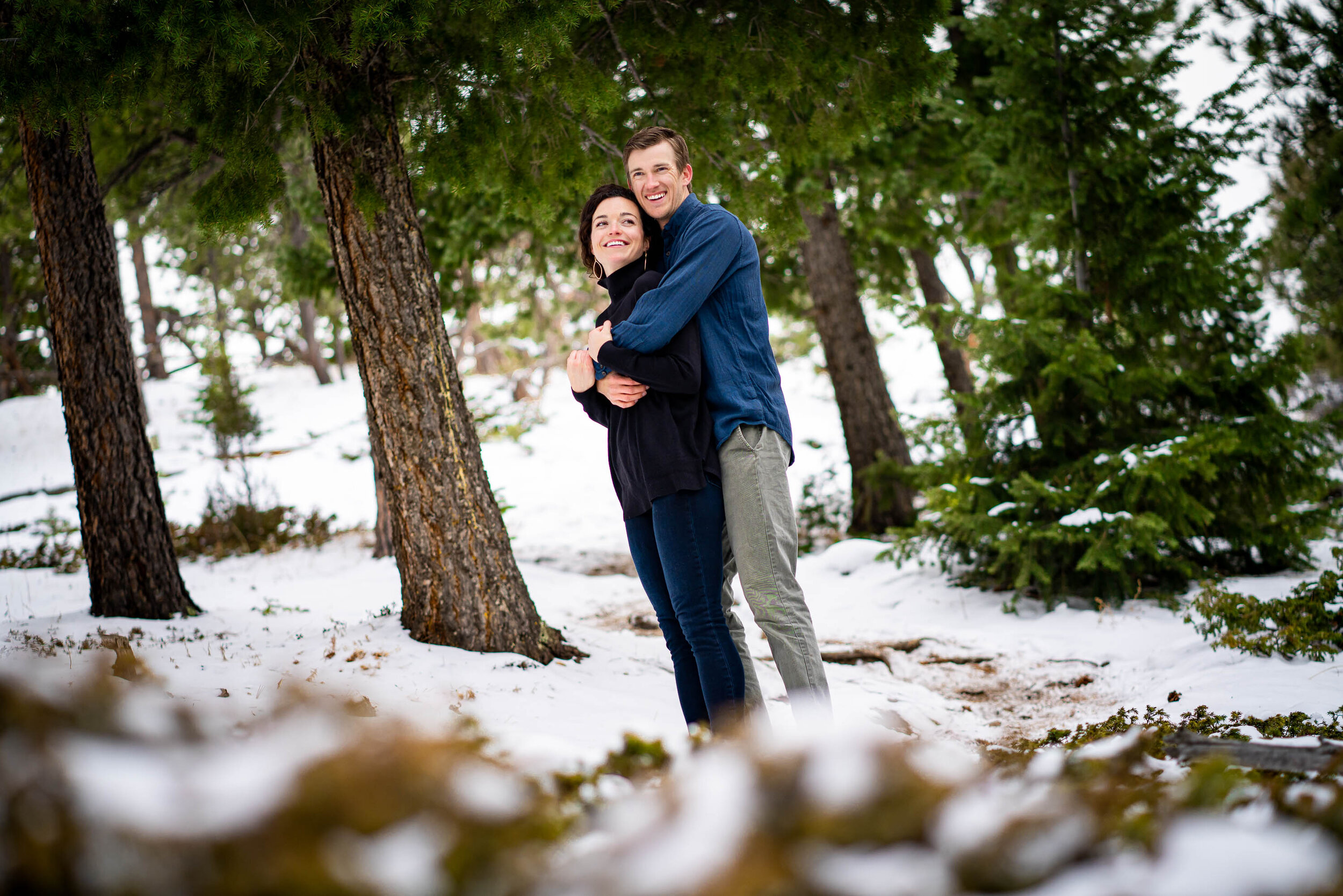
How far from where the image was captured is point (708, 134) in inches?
167

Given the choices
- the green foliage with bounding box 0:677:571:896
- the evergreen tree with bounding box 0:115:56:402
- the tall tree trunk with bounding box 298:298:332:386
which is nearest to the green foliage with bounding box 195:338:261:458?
the evergreen tree with bounding box 0:115:56:402

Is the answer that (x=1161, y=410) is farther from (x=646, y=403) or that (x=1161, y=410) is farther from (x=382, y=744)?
(x=382, y=744)

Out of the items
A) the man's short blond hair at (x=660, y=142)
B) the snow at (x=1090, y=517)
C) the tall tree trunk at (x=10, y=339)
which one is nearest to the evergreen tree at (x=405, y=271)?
the man's short blond hair at (x=660, y=142)

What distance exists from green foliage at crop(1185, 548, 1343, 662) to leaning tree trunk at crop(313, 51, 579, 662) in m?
2.98

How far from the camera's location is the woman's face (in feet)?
8.47

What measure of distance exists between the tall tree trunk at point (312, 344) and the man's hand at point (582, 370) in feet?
68.1

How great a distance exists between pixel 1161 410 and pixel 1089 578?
1.16m

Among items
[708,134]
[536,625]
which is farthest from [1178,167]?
[536,625]

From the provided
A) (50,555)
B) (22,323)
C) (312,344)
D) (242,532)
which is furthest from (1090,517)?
(312,344)

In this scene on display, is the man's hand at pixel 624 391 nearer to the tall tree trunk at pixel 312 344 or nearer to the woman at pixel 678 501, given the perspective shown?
the woman at pixel 678 501

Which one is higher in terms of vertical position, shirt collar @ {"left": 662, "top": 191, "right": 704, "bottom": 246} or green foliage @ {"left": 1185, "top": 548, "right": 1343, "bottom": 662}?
shirt collar @ {"left": 662, "top": 191, "right": 704, "bottom": 246}

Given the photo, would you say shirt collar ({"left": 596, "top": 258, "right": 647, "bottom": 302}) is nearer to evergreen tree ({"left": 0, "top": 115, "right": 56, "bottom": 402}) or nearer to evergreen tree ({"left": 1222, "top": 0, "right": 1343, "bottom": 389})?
evergreen tree ({"left": 1222, "top": 0, "right": 1343, "bottom": 389})

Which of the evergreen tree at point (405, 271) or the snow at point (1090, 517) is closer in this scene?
the evergreen tree at point (405, 271)

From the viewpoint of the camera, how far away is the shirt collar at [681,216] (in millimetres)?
2502
